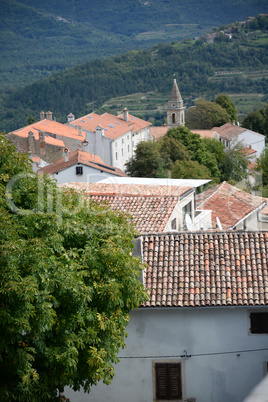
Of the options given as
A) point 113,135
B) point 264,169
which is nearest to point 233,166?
point 264,169

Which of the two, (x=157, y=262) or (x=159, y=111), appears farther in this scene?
(x=159, y=111)

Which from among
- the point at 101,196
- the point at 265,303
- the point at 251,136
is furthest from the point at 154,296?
the point at 251,136

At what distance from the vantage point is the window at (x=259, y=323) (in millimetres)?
12742

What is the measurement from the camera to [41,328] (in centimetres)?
1001

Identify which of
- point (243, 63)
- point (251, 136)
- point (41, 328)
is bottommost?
point (41, 328)

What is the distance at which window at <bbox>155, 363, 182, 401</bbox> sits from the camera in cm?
1288

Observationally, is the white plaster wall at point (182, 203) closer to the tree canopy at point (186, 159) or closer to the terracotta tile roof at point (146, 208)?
the terracotta tile roof at point (146, 208)

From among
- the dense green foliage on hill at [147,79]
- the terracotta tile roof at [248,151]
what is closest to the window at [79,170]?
the terracotta tile roof at [248,151]

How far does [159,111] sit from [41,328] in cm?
12689

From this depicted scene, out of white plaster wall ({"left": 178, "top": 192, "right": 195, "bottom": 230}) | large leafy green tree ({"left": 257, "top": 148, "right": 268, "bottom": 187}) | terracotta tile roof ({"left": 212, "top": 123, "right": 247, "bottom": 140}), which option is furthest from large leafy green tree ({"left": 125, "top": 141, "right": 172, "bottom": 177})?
white plaster wall ({"left": 178, "top": 192, "right": 195, "bottom": 230})

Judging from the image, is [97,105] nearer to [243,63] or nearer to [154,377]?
[243,63]

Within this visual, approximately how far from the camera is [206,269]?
13086 millimetres

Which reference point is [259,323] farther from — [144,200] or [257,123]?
[257,123]

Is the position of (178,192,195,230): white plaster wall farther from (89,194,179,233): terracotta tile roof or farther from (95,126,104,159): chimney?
(95,126,104,159): chimney
